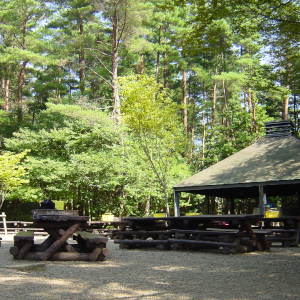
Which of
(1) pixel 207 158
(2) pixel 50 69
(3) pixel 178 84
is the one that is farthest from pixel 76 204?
(3) pixel 178 84

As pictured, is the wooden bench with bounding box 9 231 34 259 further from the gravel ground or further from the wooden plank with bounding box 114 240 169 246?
the wooden plank with bounding box 114 240 169 246

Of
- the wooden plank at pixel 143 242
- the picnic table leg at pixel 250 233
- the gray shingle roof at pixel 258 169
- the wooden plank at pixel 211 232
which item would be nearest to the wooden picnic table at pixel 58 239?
the wooden plank at pixel 143 242

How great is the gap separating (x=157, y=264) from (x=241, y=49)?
81.8 feet

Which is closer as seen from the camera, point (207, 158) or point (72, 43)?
point (72, 43)

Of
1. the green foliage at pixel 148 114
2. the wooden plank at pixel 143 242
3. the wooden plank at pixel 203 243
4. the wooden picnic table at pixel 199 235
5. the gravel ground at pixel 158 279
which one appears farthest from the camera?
the green foliage at pixel 148 114

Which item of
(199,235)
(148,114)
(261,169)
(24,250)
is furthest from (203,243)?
(148,114)

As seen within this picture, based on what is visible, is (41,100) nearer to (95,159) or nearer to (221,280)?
(95,159)

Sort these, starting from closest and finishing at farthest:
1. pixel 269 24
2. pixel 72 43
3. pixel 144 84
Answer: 1. pixel 269 24
2. pixel 144 84
3. pixel 72 43

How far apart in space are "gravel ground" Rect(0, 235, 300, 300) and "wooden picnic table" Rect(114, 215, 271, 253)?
0.90 metres

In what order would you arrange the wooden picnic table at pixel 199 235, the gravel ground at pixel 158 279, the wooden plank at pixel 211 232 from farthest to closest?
the wooden plank at pixel 211 232
the wooden picnic table at pixel 199 235
the gravel ground at pixel 158 279

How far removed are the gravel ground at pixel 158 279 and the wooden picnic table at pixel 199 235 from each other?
90 cm

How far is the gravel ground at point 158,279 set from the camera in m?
4.05

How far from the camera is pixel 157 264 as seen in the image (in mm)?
6484

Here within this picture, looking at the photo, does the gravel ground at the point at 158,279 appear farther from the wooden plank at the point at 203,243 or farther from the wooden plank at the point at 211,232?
the wooden plank at the point at 211,232
